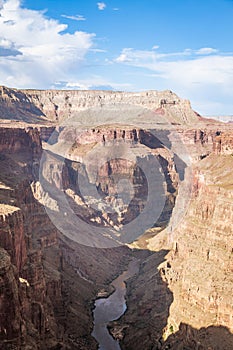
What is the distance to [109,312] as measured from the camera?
328 ft

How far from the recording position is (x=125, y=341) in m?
85.6

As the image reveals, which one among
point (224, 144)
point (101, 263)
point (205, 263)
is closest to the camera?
point (205, 263)

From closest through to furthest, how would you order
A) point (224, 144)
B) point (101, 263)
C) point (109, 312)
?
point (109, 312) < point (224, 144) < point (101, 263)

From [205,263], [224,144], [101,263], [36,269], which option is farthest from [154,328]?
[224,144]

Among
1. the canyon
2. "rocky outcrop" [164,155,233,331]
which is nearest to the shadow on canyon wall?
the canyon

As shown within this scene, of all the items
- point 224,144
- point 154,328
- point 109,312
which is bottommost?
point 109,312

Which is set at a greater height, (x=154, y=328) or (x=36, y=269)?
(x=36, y=269)

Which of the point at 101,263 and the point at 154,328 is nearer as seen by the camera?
the point at 154,328

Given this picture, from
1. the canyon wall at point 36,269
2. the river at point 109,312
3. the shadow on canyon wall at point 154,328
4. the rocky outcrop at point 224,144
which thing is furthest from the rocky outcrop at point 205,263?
the canyon wall at point 36,269

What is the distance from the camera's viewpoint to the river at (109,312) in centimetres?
8602

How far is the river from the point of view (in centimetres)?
8602

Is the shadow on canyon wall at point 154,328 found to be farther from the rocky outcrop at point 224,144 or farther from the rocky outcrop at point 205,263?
the rocky outcrop at point 224,144

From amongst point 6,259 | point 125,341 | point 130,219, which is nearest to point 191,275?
point 125,341

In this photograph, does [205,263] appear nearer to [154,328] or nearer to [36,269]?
[154,328]
